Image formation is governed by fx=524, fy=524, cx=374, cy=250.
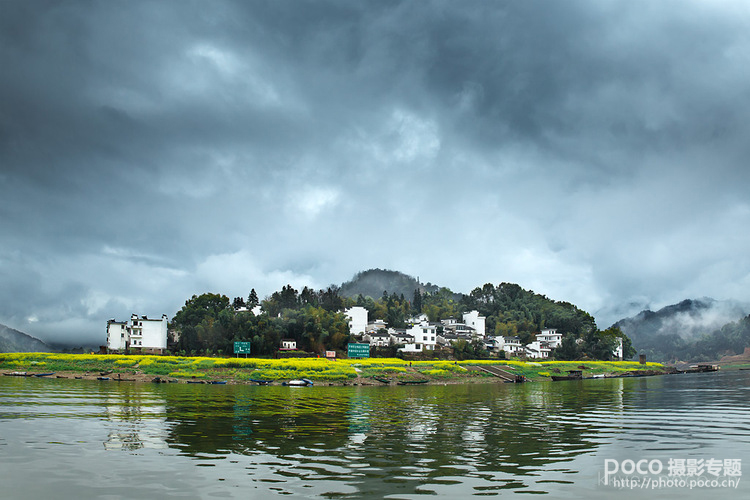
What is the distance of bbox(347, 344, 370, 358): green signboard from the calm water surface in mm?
77691

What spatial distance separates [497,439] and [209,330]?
357 feet

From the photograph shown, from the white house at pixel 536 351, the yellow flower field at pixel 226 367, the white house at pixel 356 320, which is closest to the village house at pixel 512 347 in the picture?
the white house at pixel 536 351

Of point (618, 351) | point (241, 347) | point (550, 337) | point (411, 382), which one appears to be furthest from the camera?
point (550, 337)

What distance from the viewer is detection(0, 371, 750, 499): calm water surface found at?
1444cm

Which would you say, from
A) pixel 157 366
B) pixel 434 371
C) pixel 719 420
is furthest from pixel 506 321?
pixel 719 420

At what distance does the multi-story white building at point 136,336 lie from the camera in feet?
397

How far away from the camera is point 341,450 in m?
20.1

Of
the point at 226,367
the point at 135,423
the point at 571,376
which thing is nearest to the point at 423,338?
the point at 571,376

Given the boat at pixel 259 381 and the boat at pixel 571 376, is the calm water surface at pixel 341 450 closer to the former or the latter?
the boat at pixel 259 381

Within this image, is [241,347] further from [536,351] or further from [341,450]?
[536,351]

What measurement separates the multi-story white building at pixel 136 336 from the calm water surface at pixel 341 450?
91939 millimetres

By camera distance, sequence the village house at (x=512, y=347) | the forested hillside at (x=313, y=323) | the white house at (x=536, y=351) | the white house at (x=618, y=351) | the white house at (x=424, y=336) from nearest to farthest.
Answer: the forested hillside at (x=313, y=323)
the white house at (x=424, y=336)
the village house at (x=512, y=347)
the white house at (x=536, y=351)
the white house at (x=618, y=351)

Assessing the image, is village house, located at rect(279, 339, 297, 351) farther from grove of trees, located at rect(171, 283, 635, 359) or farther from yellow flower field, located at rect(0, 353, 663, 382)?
yellow flower field, located at rect(0, 353, 663, 382)

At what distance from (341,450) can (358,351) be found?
311 feet
